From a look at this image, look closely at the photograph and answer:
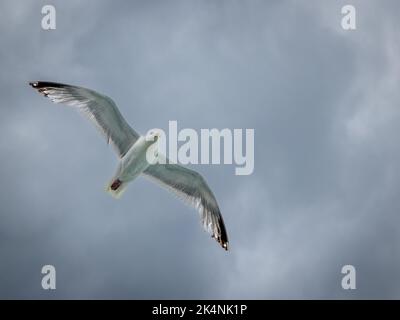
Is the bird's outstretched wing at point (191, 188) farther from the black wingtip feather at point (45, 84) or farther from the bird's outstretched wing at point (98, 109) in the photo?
the black wingtip feather at point (45, 84)

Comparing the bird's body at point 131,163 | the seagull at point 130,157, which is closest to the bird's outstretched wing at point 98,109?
the seagull at point 130,157

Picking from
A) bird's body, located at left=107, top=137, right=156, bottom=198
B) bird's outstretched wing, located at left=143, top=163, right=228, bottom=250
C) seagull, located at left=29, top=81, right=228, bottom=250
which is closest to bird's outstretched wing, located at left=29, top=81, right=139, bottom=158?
seagull, located at left=29, top=81, right=228, bottom=250

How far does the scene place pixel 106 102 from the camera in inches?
552

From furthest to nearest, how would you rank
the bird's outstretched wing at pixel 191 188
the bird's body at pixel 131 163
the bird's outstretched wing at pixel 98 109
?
the bird's outstretched wing at pixel 191 188 < the bird's outstretched wing at pixel 98 109 < the bird's body at pixel 131 163

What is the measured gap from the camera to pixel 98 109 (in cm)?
1417

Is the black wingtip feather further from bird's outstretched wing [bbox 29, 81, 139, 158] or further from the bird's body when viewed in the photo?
the bird's body

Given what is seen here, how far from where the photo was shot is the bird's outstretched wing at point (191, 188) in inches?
571

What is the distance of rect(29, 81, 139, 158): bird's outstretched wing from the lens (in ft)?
46.2

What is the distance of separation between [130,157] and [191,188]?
1312 mm

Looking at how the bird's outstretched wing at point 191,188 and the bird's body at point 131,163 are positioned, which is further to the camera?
the bird's outstretched wing at point 191,188

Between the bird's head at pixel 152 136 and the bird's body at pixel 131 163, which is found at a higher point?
the bird's head at pixel 152 136

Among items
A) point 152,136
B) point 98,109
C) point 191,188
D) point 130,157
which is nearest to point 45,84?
point 98,109

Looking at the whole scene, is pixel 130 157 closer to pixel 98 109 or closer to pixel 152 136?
pixel 152 136

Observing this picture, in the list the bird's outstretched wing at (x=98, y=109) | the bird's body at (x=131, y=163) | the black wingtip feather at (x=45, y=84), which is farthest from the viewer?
the black wingtip feather at (x=45, y=84)
